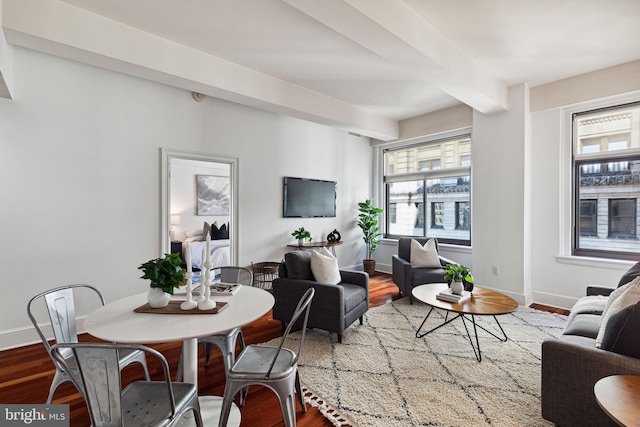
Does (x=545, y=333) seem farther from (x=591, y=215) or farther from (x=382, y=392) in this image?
(x=382, y=392)

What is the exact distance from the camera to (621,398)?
3.88ft

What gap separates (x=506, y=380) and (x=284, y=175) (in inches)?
152

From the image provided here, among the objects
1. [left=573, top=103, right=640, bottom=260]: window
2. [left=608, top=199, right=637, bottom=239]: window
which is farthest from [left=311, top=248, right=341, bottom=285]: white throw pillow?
[left=608, top=199, right=637, bottom=239]: window

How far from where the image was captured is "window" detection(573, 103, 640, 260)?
3613 millimetres

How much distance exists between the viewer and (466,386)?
218 centimetres

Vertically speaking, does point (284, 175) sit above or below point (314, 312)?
above

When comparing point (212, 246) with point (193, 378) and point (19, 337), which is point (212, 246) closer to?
point (19, 337)

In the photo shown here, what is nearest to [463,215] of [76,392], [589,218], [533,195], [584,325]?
[533,195]

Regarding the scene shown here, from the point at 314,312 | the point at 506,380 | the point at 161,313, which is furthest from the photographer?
the point at 314,312

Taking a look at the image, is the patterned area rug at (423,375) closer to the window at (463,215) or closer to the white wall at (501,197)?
the white wall at (501,197)

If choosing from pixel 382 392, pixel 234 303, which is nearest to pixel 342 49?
pixel 234 303

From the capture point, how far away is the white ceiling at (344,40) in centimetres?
238

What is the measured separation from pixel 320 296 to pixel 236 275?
2.74 ft

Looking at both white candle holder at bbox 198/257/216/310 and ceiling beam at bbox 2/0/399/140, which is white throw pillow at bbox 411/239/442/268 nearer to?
ceiling beam at bbox 2/0/399/140
